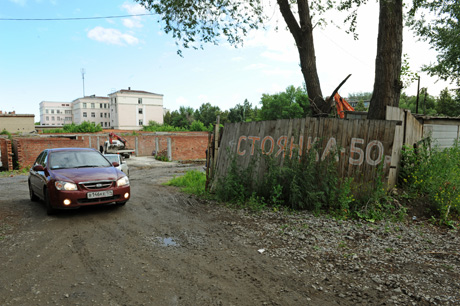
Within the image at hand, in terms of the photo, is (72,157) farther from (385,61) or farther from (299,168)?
(385,61)

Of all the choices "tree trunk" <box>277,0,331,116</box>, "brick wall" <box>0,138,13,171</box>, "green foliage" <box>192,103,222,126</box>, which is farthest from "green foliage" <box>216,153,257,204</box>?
"green foliage" <box>192,103,222,126</box>

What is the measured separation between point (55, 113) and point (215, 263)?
12819 cm

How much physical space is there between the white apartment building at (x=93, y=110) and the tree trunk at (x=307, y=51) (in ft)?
323

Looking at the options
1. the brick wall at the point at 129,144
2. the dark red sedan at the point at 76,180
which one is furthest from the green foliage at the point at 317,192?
the brick wall at the point at 129,144

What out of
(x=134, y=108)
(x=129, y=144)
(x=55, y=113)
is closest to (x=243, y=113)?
(x=134, y=108)

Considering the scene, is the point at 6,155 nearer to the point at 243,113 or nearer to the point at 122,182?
the point at 122,182

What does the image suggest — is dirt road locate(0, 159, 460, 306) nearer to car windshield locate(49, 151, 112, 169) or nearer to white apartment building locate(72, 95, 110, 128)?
car windshield locate(49, 151, 112, 169)

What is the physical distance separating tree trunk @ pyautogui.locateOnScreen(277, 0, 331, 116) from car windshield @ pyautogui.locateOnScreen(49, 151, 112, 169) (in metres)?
6.57

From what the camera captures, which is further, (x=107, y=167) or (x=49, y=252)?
(x=107, y=167)

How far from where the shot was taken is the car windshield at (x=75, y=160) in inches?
278

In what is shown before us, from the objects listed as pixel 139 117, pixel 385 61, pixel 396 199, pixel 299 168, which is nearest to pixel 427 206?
pixel 396 199

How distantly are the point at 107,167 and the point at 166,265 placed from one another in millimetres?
4088

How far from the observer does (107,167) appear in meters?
7.27

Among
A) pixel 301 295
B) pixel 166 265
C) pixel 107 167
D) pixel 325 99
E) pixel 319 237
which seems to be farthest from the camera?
pixel 325 99
